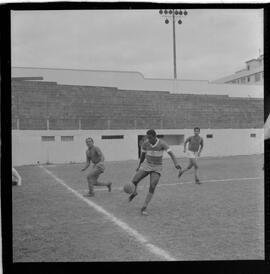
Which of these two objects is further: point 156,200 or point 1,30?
point 156,200

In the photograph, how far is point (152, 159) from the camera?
5535 mm

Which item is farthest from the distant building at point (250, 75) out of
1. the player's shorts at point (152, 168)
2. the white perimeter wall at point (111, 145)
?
the player's shorts at point (152, 168)

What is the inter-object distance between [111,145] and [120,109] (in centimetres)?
66

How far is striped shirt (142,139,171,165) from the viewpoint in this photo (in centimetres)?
548

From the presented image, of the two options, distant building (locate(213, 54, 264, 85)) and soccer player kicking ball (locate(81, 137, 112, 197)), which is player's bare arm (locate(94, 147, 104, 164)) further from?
distant building (locate(213, 54, 264, 85))

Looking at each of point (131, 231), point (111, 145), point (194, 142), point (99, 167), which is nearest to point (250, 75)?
point (194, 142)

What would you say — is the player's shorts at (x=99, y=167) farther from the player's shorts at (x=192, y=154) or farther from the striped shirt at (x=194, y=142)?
the player's shorts at (x=192, y=154)

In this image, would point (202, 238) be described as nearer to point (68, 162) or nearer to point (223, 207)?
point (223, 207)

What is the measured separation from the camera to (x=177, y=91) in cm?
650

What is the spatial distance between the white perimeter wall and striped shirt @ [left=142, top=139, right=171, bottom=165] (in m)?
0.20

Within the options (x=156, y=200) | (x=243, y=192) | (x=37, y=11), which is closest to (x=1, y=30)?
(x=37, y=11)

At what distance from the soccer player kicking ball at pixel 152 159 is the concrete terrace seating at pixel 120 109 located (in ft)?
0.87
